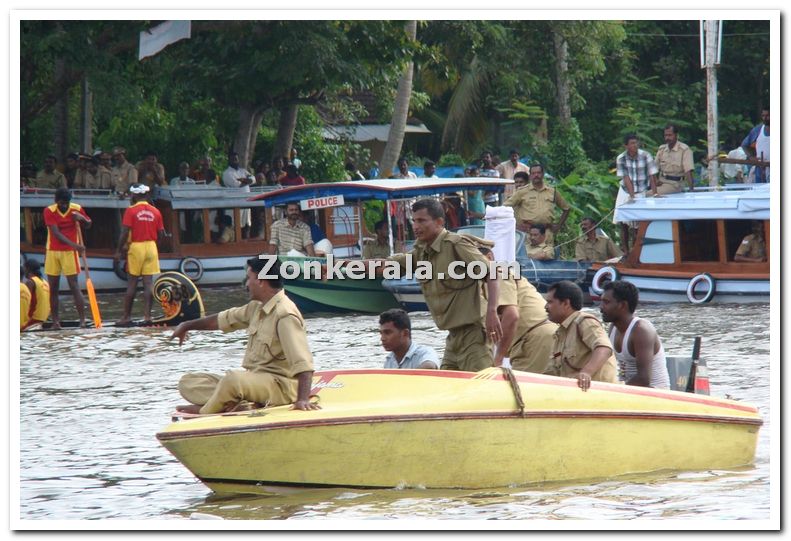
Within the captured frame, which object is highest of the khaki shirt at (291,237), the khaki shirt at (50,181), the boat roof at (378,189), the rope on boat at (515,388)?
the khaki shirt at (50,181)

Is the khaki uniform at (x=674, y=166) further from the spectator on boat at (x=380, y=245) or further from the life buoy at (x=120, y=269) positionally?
the life buoy at (x=120, y=269)

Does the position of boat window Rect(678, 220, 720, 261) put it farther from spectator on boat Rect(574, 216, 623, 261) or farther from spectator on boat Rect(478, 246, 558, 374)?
spectator on boat Rect(478, 246, 558, 374)

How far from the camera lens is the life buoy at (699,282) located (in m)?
17.9

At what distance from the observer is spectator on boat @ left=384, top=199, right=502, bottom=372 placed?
8430 mm

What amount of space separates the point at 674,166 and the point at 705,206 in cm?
203

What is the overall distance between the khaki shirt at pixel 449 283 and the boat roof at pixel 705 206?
32.2 ft

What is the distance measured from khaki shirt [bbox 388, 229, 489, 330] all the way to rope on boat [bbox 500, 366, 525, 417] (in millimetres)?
659

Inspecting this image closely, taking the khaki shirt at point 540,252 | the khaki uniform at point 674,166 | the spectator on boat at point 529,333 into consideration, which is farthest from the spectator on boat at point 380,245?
the spectator on boat at point 529,333

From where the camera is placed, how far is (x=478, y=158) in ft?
103

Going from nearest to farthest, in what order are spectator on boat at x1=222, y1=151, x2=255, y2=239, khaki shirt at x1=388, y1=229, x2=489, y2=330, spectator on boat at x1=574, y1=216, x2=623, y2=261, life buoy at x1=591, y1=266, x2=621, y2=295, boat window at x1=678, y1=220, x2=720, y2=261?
khaki shirt at x1=388, y1=229, x2=489, y2=330 < boat window at x1=678, y1=220, x2=720, y2=261 < life buoy at x1=591, y1=266, x2=621, y2=295 < spectator on boat at x1=574, y1=216, x2=623, y2=261 < spectator on boat at x1=222, y1=151, x2=255, y2=239

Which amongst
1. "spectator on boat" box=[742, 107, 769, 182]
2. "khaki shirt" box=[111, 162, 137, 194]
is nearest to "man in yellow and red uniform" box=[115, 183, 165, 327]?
"khaki shirt" box=[111, 162, 137, 194]

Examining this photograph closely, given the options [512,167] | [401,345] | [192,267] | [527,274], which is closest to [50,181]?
[192,267]

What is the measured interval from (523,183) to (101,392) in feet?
33.0

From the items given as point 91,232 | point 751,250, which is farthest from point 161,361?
point 91,232
